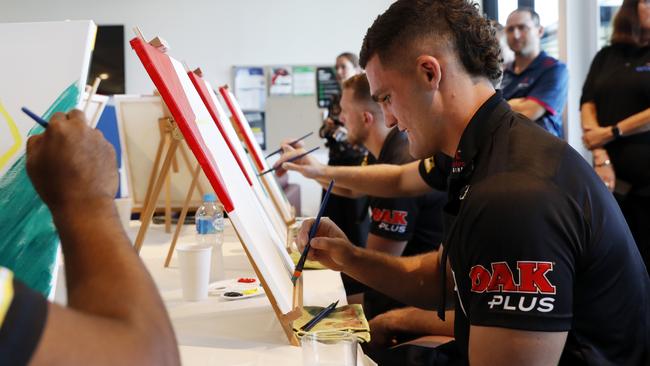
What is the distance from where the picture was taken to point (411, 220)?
2.13 metres

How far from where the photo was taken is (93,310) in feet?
1.76

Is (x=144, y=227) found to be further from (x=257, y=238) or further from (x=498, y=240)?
(x=498, y=240)

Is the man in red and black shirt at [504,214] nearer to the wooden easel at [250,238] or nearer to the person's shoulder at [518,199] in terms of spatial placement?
the person's shoulder at [518,199]

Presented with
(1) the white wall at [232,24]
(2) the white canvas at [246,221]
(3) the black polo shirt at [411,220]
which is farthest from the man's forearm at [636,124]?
(1) the white wall at [232,24]

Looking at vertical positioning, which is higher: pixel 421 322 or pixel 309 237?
pixel 309 237

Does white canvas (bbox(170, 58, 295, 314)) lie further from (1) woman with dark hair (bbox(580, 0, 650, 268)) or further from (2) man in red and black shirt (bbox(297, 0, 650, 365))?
(1) woman with dark hair (bbox(580, 0, 650, 268))

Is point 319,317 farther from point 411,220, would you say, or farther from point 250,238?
point 411,220

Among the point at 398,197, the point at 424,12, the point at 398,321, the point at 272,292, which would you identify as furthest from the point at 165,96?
the point at 398,197

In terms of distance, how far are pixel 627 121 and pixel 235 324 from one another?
1.88 meters

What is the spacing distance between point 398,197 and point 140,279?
1.59m

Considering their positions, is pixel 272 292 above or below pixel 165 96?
below

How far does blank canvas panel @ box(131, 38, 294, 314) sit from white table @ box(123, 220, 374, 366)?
0.29ft

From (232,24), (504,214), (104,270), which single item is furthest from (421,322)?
(232,24)

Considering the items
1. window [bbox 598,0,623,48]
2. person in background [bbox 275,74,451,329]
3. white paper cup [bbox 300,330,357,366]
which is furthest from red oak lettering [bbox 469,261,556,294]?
window [bbox 598,0,623,48]
